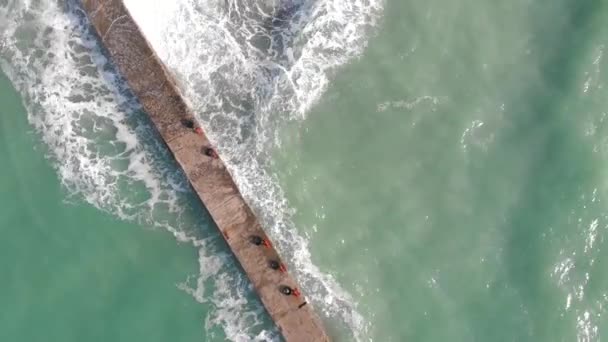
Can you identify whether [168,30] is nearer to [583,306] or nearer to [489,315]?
[489,315]

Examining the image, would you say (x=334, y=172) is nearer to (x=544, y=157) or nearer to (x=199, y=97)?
(x=199, y=97)

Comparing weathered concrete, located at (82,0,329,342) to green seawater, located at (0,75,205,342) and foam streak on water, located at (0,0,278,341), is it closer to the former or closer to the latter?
foam streak on water, located at (0,0,278,341)

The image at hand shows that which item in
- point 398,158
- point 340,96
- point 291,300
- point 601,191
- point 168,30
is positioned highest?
point 168,30

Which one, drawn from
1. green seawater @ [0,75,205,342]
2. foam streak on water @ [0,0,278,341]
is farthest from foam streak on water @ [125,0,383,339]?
green seawater @ [0,75,205,342]

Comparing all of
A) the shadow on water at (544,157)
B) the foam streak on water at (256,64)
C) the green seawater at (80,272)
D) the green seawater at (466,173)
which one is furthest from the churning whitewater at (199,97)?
the shadow on water at (544,157)

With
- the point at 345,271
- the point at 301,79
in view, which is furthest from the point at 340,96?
the point at 345,271

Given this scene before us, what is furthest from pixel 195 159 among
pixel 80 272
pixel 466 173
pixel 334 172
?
pixel 466 173

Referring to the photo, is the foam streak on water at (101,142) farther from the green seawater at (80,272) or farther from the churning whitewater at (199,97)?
the green seawater at (80,272)
